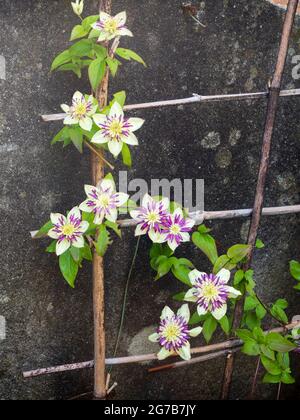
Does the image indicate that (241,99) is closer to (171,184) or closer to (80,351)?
(171,184)

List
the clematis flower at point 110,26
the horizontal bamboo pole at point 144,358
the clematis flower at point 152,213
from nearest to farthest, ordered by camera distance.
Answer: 1. the clematis flower at point 110,26
2. the clematis flower at point 152,213
3. the horizontal bamboo pole at point 144,358

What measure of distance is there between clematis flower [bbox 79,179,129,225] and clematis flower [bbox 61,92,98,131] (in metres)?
0.19

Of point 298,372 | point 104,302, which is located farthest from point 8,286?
point 298,372

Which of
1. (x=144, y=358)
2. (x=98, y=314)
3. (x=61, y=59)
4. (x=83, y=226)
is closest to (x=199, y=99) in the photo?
(x=61, y=59)

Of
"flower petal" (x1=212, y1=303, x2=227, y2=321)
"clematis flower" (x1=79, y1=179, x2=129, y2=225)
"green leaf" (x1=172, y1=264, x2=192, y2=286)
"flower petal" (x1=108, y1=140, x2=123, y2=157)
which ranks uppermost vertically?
"flower petal" (x1=108, y1=140, x2=123, y2=157)

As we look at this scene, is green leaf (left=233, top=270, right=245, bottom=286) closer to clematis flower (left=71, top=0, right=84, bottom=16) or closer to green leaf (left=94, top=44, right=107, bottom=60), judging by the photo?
green leaf (left=94, top=44, right=107, bottom=60)

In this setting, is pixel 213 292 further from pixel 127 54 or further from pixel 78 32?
pixel 78 32

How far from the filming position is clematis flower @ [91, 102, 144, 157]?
1680 mm

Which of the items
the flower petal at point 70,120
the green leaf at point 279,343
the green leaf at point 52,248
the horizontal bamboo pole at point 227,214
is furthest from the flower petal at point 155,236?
the green leaf at point 279,343

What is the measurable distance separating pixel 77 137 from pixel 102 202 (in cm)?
23

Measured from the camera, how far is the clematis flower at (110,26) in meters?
1.64

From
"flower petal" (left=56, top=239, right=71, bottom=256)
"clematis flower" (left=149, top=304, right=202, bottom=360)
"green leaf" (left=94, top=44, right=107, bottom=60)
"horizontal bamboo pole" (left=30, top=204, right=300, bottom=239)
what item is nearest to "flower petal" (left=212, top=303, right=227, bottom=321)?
"clematis flower" (left=149, top=304, right=202, bottom=360)

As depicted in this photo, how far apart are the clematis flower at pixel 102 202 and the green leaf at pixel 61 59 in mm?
395

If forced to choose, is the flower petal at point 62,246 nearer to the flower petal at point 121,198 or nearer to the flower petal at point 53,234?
the flower petal at point 53,234
